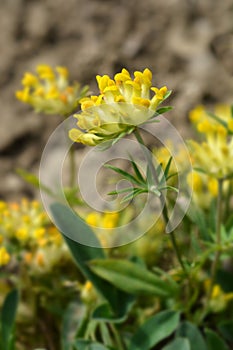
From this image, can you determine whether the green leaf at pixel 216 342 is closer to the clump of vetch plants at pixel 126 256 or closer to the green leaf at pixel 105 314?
the clump of vetch plants at pixel 126 256

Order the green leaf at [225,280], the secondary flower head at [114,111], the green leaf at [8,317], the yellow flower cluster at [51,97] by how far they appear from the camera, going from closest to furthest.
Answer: the secondary flower head at [114,111]
the green leaf at [8,317]
the green leaf at [225,280]
the yellow flower cluster at [51,97]

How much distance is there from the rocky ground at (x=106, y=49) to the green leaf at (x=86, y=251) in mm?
902

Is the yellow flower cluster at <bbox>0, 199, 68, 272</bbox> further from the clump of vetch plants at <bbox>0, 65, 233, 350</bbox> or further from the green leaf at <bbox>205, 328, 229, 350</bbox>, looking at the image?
the green leaf at <bbox>205, 328, 229, 350</bbox>

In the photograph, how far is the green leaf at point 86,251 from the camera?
1.92 meters

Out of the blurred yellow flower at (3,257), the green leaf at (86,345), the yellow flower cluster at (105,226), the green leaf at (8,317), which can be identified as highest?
the blurred yellow flower at (3,257)

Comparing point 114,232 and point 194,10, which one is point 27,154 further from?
point 194,10

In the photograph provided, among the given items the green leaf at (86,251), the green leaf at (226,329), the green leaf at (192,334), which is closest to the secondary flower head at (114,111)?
the green leaf at (86,251)

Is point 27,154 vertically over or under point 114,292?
over

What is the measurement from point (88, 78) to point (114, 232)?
1.03 metres

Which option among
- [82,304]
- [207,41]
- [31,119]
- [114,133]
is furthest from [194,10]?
[114,133]

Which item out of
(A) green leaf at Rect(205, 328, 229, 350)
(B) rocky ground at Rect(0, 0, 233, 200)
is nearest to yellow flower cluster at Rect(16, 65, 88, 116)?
(B) rocky ground at Rect(0, 0, 233, 200)

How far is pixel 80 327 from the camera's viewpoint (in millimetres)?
1947

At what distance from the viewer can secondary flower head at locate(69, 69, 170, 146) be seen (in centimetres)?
143

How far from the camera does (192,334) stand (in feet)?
6.03
